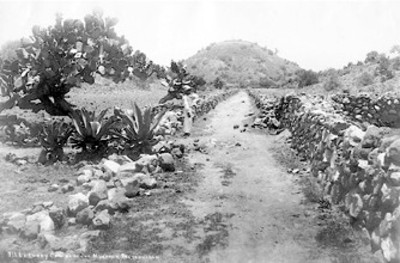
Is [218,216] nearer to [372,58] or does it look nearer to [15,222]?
[15,222]

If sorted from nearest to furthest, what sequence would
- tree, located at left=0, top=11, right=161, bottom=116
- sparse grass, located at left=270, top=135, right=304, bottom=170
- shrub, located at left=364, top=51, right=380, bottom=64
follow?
1. sparse grass, located at left=270, top=135, right=304, bottom=170
2. tree, located at left=0, top=11, right=161, bottom=116
3. shrub, located at left=364, top=51, right=380, bottom=64

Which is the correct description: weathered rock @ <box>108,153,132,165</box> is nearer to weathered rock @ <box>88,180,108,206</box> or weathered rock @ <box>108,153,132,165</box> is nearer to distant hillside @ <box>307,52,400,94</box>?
weathered rock @ <box>88,180,108,206</box>

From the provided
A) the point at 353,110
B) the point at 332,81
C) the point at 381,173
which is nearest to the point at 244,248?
the point at 381,173

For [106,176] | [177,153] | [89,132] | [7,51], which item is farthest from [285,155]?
[7,51]

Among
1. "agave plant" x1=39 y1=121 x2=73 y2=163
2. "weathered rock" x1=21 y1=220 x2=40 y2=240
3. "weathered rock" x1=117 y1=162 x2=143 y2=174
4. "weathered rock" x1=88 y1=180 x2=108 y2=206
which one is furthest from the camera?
"agave plant" x1=39 y1=121 x2=73 y2=163

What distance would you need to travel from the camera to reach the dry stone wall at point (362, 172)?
14.3ft

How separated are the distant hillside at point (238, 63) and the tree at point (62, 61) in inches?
2590

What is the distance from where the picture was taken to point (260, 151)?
1062 cm

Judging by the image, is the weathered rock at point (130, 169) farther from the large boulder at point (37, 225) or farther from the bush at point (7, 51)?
the bush at point (7, 51)

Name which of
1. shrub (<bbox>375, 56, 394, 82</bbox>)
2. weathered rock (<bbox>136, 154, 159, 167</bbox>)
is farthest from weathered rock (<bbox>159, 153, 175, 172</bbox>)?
shrub (<bbox>375, 56, 394, 82</bbox>)

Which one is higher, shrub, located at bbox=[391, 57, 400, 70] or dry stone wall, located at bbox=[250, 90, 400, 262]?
shrub, located at bbox=[391, 57, 400, 70]

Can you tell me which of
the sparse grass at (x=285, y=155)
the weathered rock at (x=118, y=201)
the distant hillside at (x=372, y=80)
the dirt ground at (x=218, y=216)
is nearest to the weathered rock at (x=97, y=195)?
the weathered rock at (x=118, y=201)

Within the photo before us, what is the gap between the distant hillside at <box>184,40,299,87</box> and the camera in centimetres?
8069

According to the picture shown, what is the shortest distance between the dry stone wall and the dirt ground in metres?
0.31
